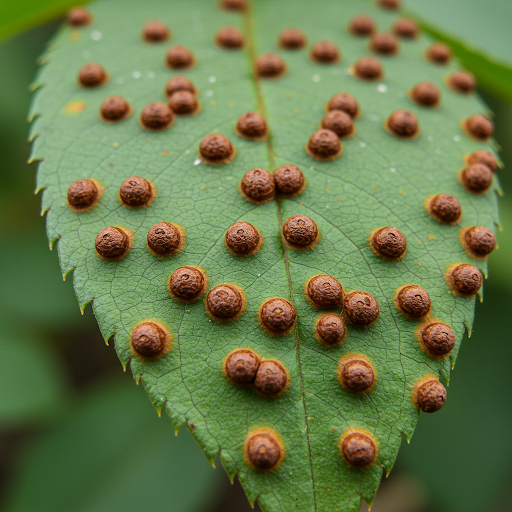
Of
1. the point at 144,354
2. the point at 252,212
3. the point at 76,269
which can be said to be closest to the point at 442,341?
the point at 252,212

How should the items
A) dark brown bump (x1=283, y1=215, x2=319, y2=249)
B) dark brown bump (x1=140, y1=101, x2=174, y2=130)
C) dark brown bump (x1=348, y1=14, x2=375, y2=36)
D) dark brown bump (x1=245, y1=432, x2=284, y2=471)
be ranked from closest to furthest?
1. dark brown bump (x1=245, y1=432, x2=284, y2=471)
2. dark brown bump (x1=283, y1=215, x2=319, y2=249)
3. dark brown bump (x1=140, y1=101, x2=174, y2=130)
4. dark brown bump (x1=348, y1=14, x2=375, y2=36)

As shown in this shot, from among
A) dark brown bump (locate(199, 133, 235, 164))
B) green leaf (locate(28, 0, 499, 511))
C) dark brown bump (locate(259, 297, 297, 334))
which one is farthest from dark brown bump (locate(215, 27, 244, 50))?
dark brown bump (locate(259, 297, 297, 334))

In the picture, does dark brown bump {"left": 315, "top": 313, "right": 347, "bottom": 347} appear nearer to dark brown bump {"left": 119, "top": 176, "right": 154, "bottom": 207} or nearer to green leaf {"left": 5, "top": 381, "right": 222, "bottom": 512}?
dark brown bump {"left": 119, "top": 176, "right": 154, "bottom": 207}

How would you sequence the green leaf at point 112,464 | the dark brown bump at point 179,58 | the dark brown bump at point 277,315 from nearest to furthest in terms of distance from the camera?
the dark brown bump at point 277,315 < the dark brown bump at point 179,58 < the green leaf at point 112,464

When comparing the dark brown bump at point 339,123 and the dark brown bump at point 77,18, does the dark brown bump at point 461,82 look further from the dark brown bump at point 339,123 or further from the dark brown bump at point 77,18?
the dark brown bump at point 77,18

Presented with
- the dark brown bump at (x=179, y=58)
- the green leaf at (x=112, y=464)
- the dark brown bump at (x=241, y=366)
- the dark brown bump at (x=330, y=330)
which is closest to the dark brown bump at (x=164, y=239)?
the dark brown bump at (x=241, y=366)

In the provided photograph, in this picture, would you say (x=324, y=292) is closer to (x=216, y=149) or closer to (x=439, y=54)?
(x=216, y=149)

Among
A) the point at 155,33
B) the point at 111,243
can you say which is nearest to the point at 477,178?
the point at 111,243
